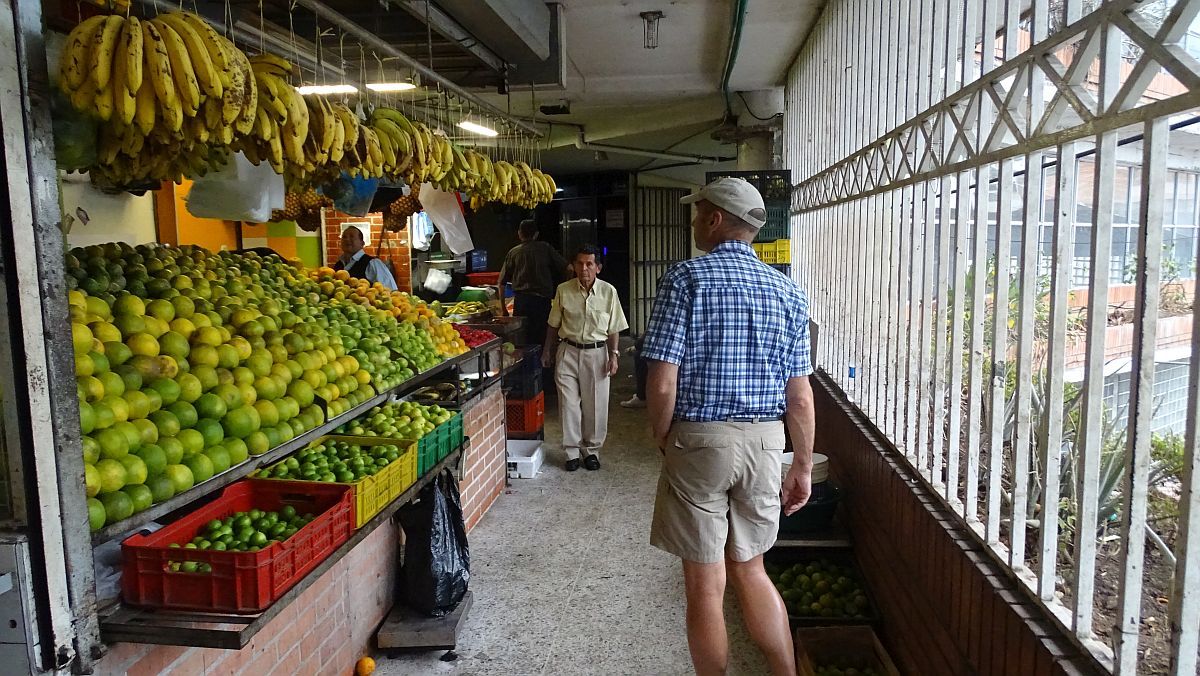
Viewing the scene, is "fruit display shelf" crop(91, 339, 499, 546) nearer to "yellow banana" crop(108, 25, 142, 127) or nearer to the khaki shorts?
"yellow banana" crop(108, 25, 142, 127)

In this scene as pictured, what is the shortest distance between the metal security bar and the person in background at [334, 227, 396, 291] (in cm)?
471

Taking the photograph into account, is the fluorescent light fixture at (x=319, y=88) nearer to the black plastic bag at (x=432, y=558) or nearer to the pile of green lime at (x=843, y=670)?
the black plastic bag at (x=432, y=558)

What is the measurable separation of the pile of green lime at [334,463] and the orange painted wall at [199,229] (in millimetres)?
4786

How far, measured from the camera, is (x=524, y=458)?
6270 mm

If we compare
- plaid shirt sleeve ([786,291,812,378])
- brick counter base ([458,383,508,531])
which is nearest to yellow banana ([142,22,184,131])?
plaid shirt sleeve ([786,291,812,378])

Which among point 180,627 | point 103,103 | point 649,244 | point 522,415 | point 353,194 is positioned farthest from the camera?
point 649,244

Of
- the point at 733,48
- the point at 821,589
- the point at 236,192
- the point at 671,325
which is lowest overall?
the point at 821,589

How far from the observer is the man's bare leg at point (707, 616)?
2971 mm

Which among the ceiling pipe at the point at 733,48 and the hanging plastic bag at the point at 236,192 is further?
the ceiling pipe at the point at 733,48

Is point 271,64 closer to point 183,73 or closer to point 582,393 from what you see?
point 183,73

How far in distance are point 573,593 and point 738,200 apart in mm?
2307

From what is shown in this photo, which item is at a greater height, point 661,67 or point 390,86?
point 661,67

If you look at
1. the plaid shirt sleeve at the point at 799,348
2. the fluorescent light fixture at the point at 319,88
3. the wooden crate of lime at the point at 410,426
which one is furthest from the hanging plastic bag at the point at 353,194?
the plaid shirt sleeve at the point at 799,348

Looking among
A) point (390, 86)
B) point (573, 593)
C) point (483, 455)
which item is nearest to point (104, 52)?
point (390, 86)
